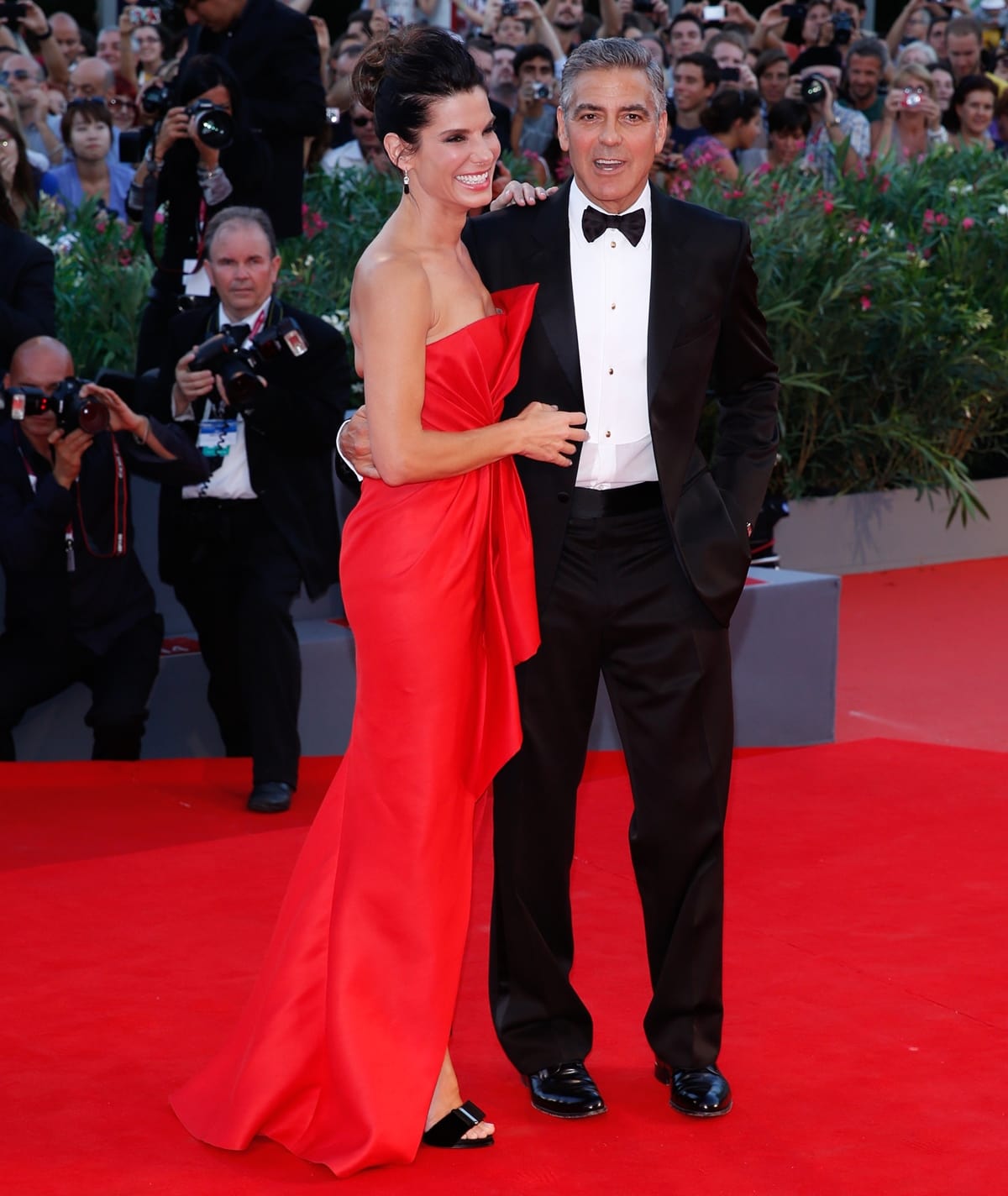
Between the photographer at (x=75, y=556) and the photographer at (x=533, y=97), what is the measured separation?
437 centimetres

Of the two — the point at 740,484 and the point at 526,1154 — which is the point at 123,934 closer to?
the point at 526,1154

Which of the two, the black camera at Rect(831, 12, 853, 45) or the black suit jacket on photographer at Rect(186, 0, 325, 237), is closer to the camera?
the black suit jacket on photographer at Rect(186, 0, 325, 237)

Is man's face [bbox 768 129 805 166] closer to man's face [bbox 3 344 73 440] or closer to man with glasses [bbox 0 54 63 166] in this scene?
man with glasses [bbox 0 54 63 166]

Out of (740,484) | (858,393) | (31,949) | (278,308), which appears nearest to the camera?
(740,484)

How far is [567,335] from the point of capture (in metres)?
2.73

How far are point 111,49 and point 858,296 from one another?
470cm

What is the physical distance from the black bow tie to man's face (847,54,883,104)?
23.3 ft

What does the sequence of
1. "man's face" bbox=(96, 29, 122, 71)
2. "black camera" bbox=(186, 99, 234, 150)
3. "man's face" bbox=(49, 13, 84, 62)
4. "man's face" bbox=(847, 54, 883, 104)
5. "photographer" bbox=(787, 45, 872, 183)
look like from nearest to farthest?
1. "black camera" bbox=(186, 99, 234, 150)
2. "photographer" bbox=(787, 45, 872, 183)
3. "man's face" bbox=(847, 54, 883, 104)
4. "man's face" bbox=(96, 29, 122, 71)
5. "man's face" bbox=(49, 13, 84, 62)

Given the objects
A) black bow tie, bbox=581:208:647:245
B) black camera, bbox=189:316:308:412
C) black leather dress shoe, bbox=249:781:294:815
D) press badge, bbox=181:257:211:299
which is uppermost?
black bow tie, bbox=581:208:647:245

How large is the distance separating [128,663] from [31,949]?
136 cm

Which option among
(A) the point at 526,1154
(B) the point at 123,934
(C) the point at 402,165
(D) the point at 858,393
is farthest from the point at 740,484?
(D) the point at 858,393

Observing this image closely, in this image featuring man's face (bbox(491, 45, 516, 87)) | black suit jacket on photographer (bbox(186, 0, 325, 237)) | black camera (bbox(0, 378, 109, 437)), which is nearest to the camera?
black camera (bbox(0, 378, 109, 437))

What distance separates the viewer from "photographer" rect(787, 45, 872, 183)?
834 cm

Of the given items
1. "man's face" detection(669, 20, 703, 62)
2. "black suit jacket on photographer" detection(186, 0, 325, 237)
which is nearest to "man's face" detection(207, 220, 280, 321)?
"black suit jacket on photographer" detection(186, 0, 325, 237)
